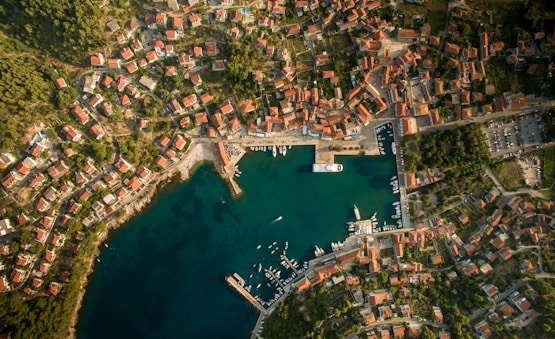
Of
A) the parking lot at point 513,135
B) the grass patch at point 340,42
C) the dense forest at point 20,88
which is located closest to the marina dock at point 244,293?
the dense forest at point 20,88

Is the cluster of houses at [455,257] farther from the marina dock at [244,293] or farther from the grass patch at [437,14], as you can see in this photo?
the grass patch at [437,14]

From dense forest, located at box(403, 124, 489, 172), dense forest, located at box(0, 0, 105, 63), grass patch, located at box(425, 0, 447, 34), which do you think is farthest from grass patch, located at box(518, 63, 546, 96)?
dense forest, located at box(0, 0, 105, 63)

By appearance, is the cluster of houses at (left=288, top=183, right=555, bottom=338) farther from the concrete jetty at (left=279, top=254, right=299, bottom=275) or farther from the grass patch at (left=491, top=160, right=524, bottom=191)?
the concrete jetty at (left=279, top=254, right=299, bottom=275)

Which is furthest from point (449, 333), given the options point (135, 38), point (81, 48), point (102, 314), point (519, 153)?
point (81, 48)

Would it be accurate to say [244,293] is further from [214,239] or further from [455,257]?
[455,257]

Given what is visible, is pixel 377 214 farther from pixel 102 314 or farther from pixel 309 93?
pixel 102 314

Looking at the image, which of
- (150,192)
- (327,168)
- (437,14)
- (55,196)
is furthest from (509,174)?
(55,196)
